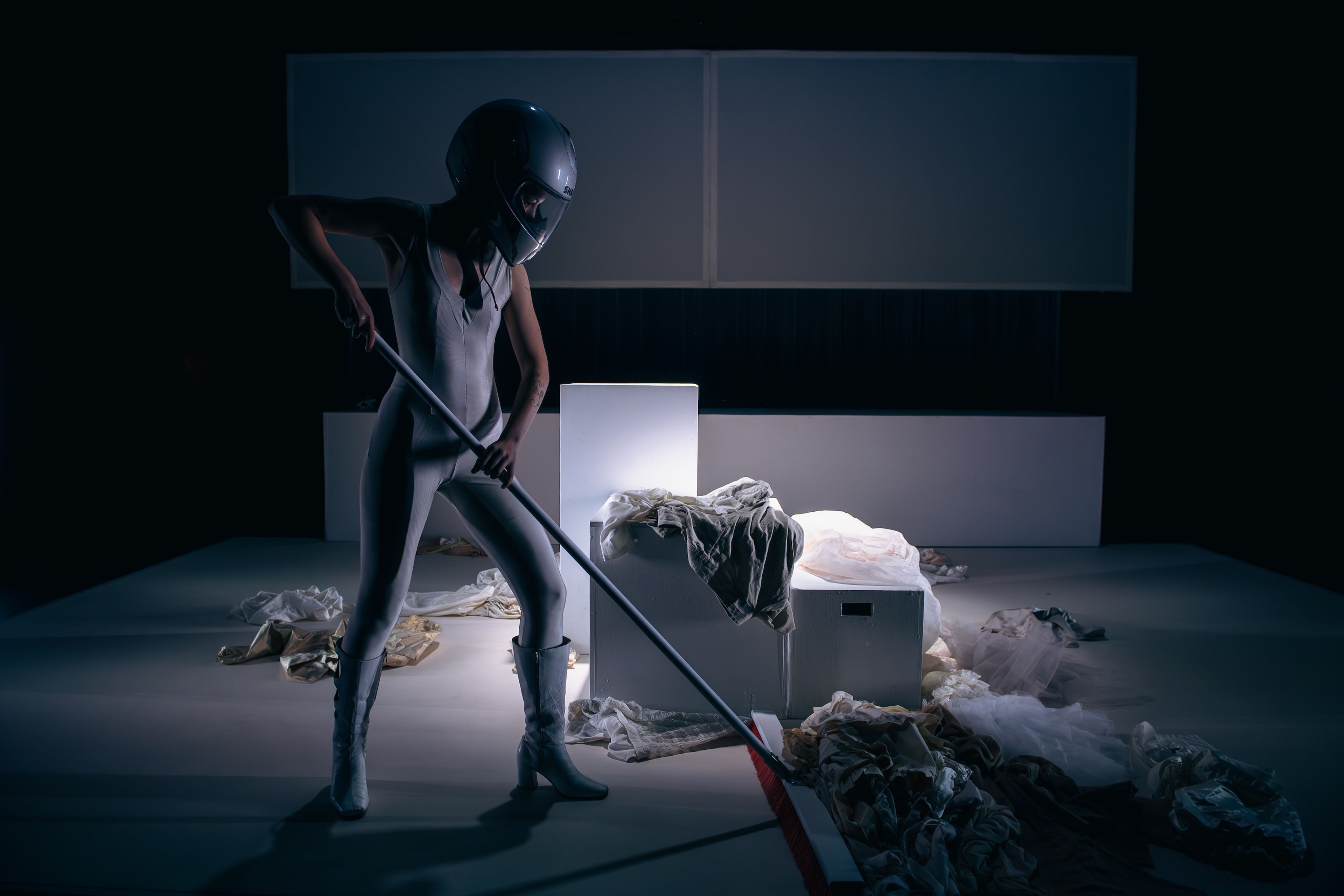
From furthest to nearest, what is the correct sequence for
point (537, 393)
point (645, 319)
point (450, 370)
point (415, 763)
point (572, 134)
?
point (645, 319)
point (572, 134)
point (415, 763)
point (537, 393)
point (450, 370)

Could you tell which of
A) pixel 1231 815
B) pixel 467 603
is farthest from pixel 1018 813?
pixel 467 603

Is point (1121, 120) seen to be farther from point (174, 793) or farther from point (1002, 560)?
point (174, 793)

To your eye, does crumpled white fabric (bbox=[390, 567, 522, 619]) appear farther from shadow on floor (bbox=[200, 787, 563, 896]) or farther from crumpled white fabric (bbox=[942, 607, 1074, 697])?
crumpled white fabric (bbox=[942, 607, 1074, 697])

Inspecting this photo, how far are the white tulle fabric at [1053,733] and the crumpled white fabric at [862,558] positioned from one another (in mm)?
285

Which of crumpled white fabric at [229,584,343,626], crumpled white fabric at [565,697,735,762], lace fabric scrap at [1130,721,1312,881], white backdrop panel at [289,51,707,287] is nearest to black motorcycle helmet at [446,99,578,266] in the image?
crumpled white fabric at [565,697,735,762]

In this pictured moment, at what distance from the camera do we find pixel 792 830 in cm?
169

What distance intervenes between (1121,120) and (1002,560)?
2.48 meters

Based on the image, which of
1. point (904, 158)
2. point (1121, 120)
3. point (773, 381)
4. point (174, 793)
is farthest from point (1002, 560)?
point (174, 793)

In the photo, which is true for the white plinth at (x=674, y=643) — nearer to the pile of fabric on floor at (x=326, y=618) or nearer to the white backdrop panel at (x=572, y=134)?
the pile of fabric on floor at (x=326, y=618)

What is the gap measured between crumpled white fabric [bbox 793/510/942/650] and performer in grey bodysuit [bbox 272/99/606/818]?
0.89 m

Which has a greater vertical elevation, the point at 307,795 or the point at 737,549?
the point at 737,549

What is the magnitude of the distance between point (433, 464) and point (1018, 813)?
137 cm

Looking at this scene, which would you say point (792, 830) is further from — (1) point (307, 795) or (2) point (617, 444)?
(2) point (617, 444)

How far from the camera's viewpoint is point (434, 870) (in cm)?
154
